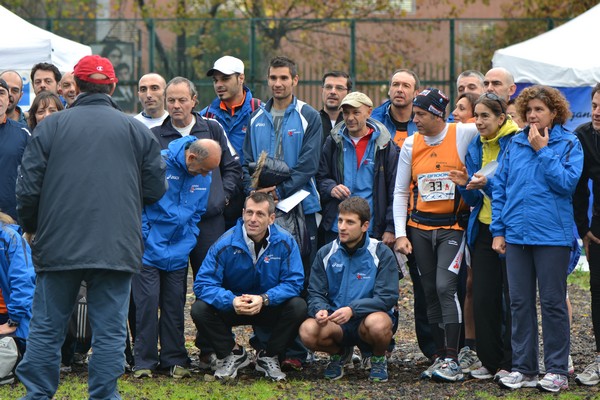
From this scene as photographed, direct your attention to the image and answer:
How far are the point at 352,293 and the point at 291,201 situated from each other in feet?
3.06

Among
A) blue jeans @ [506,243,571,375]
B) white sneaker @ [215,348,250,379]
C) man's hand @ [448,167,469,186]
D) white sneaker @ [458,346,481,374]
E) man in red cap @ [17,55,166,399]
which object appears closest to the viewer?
man in red cap @ [17,55,166,399]

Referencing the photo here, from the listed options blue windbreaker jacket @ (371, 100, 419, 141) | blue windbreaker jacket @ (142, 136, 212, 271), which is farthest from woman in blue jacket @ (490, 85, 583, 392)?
blue windbreaker jacket @ (142, 136, 212, 271)

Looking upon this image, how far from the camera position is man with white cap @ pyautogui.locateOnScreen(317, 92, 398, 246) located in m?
8.14

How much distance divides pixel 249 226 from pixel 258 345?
3.60ft

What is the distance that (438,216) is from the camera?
7.72 meters

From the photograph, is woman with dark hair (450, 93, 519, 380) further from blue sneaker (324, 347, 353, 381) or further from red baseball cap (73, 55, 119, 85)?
red baseball cap (73, 55, 119, 85)

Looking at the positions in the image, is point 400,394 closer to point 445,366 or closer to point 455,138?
point 445,366

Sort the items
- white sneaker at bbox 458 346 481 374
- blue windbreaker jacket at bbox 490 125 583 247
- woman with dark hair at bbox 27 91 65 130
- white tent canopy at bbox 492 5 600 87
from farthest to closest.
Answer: white tent canopy at bbox 492 5 600 87 < woman with dark hair at bbox 27 91 65 130 < white sneaker at bbox 458 346 481 374 < blue windbreaker jacket at bbox 490 125 583 247

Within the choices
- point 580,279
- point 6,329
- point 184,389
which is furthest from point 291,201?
point 580,279

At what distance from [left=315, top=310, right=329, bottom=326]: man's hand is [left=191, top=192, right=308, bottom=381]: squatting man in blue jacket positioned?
174mm

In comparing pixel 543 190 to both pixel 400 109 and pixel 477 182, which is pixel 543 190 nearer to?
pixel 477 182

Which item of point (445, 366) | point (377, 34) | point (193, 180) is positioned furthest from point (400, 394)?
point (377, 34)

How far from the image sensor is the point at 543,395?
6.98 meters

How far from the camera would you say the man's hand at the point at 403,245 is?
7.85 m
